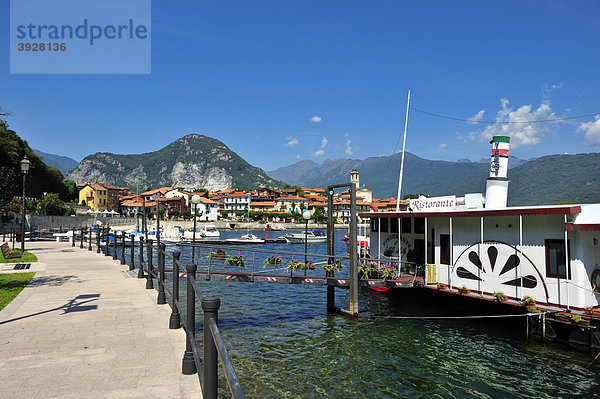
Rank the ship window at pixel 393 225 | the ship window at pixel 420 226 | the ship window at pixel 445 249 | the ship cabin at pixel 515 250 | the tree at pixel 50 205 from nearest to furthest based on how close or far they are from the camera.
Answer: the ship cabin at pixel 515 250, the ship window at pixel 445 249, the ship window at pixel 420 226, the ship window at pixel 393 225, the tree at pixel 50 205

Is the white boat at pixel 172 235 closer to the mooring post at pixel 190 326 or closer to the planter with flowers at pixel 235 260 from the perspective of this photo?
the planter with flowers at pixel 235 260

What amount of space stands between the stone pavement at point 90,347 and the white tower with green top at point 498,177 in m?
15.4

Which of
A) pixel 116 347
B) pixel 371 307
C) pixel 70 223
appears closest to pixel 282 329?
pixel 371 307

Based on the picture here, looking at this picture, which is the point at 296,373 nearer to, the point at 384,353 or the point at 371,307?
the point at 384,353

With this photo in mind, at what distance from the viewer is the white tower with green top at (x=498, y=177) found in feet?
60.3

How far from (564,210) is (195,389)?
41.5 ft

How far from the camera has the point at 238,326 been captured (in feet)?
47.0

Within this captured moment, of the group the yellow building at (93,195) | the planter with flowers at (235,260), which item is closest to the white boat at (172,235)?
the planter with flowers at (235,260)

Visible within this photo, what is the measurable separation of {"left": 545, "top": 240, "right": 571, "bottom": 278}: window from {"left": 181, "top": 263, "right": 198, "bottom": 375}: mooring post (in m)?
13.1

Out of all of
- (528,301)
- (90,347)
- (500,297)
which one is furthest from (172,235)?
(90,347)

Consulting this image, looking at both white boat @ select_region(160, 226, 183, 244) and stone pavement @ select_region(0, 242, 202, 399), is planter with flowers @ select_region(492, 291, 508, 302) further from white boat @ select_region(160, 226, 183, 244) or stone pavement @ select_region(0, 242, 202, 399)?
white boat @ select_region(160, 226, 183, 244)

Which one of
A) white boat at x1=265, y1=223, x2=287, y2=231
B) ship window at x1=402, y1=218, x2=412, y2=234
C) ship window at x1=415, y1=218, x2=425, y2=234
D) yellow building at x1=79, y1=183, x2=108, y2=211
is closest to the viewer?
ship window at x1=415, y1=218, x2=425, y2=234

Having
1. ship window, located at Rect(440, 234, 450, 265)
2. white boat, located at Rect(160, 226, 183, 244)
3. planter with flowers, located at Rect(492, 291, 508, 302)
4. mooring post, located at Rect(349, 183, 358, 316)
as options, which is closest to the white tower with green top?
→ ship window, located at Rect(440, 234, 450, 265)

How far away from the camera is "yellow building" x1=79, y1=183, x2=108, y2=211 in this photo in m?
142
